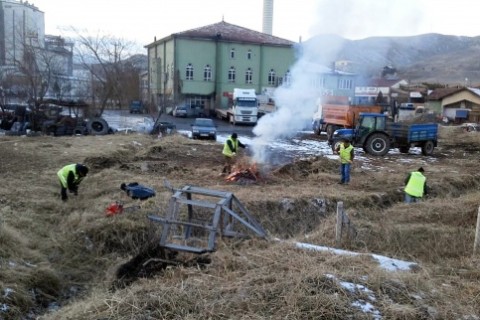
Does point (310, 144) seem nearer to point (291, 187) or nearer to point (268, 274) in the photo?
point (291, 187)

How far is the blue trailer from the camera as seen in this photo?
19.9 m

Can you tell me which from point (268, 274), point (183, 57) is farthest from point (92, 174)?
point (183, 57)

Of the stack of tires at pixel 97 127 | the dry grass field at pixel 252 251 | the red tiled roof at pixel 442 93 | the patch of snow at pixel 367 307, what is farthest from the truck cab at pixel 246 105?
the red tiled roof at pixel 442 93

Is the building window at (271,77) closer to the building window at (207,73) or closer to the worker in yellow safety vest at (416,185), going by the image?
the building window at (207,73)

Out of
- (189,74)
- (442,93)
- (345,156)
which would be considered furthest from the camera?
(442,93)

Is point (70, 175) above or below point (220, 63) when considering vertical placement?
below

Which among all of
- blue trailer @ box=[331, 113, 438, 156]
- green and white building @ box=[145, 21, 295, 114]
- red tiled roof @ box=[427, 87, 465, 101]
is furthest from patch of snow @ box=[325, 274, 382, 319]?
red tiled roof @ box=[427, 87, 465, 101]

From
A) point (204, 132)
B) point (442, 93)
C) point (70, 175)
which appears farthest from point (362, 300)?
point (442, 93)

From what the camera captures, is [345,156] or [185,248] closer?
[185,248]

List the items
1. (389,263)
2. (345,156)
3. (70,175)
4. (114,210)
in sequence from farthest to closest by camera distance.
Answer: (345,156) < (70,175) < (114,210) < (389,263)

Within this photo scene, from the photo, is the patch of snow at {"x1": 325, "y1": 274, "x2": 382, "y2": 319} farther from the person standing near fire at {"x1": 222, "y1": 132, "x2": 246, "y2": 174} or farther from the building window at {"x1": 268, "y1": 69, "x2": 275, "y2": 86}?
the building window at {"x1": 268, "y1": 69, "x2": 275, "y2": 86}

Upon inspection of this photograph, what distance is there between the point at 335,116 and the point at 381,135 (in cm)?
585

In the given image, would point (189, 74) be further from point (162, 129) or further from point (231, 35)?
point (162, 129)

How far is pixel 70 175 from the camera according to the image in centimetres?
1070
